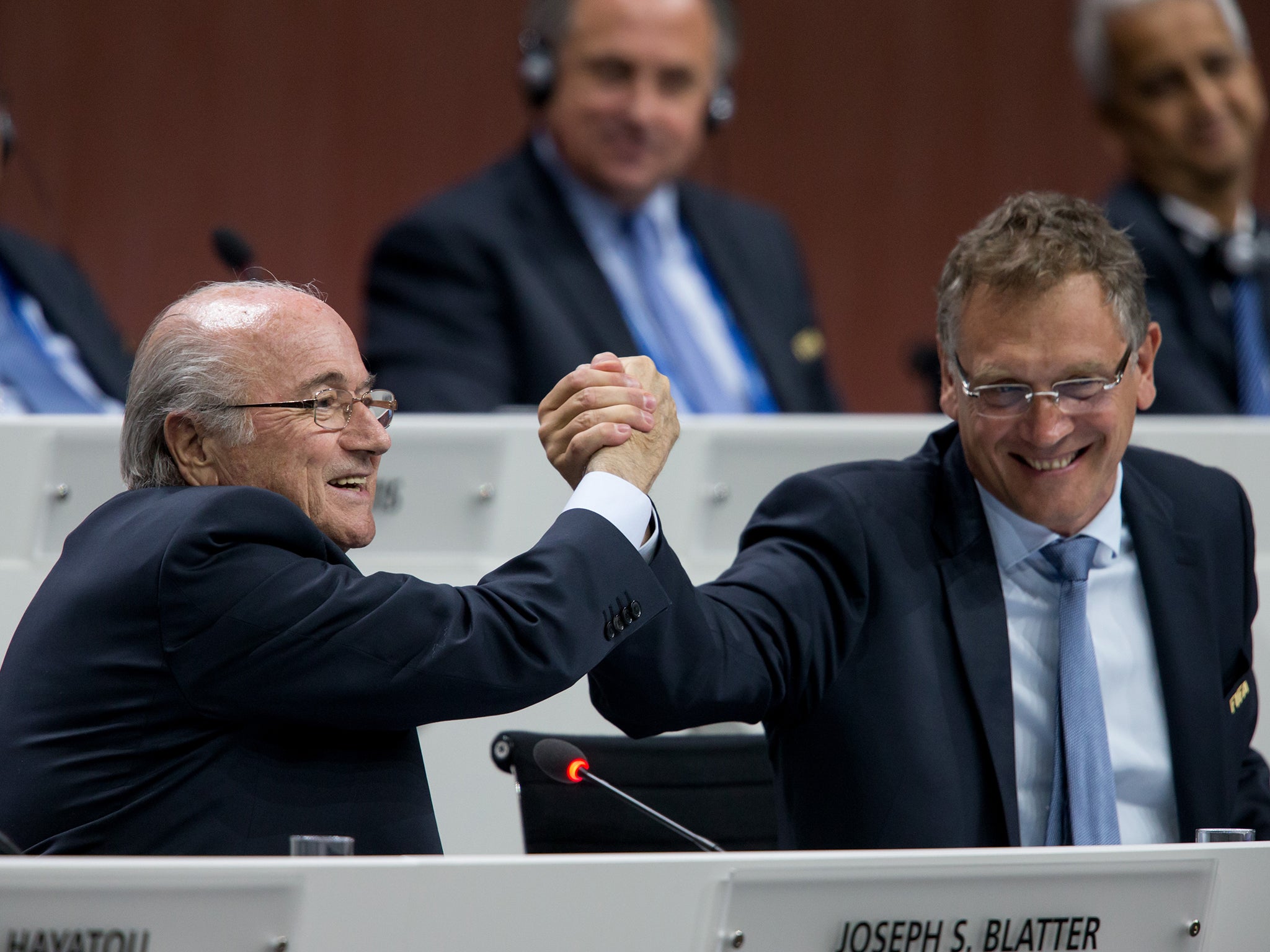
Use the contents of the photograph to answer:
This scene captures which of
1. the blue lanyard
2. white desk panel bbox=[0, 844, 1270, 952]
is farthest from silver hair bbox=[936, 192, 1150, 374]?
the blue lanyard

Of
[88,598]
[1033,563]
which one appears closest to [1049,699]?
[1033,563]

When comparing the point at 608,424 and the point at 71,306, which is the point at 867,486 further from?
the point at 71,306

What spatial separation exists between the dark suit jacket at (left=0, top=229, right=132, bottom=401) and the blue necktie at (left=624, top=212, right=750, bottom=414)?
105cm

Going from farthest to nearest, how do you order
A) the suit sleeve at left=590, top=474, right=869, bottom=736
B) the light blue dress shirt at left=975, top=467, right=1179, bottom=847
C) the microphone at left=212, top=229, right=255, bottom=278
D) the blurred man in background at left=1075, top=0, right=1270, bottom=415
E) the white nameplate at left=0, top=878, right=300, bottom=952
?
the blurred man in background at left=1075, top=0, right=1270, bottom=415 < the microphone at left=212, top=229, right=255, bottom=278 < the light blue dress shirt at left=975, top=467, right=1179, bottom=847 < the suit sleeve at left=590, top=474, right=869, bottom=736 < the white nameplate at left=0, top=878, right=300, bottom=952

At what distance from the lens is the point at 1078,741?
174 cm

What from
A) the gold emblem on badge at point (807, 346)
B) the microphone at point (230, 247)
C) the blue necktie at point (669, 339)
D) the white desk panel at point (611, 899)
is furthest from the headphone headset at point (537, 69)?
the white desk panel at point (611, 899)

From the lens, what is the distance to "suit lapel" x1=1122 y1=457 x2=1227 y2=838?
1795 mm

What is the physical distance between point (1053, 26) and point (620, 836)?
13.0ft

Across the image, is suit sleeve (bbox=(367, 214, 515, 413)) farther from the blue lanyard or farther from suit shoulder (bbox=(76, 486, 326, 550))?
suit shoulder (bbox=(76, 486, 326, 550))

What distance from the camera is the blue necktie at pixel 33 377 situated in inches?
120

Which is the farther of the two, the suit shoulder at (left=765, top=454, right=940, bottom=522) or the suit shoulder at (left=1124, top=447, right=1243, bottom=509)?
the suit shoulder at (left=1124, top=447, right=1243, bottom=509)

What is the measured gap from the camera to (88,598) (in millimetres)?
1485

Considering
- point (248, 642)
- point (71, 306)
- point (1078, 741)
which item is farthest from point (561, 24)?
point (248, 642)

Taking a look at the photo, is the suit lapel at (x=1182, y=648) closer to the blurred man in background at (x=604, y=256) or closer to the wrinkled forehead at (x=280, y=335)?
the wrinkled forehead at (x=280, y=335)
